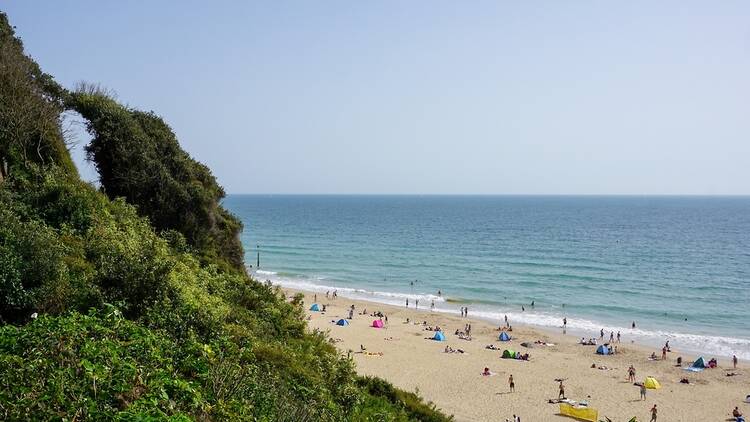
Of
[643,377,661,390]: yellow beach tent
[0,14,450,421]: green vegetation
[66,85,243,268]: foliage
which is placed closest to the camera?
[0,14,450,421]: green vegetation

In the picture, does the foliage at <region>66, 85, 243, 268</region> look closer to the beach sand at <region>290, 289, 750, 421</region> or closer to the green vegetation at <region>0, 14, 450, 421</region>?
the green vegetation at <region>0, 14, 450, 421</region>

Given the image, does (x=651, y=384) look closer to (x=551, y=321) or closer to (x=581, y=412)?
(x=581, y=412)

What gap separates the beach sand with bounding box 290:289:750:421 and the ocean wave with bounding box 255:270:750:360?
1.90 m

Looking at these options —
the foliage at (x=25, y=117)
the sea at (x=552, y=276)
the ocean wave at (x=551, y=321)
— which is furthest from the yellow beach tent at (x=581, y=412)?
the foliage at (x=25, y=117)

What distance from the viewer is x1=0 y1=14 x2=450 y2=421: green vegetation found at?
23.9 ft

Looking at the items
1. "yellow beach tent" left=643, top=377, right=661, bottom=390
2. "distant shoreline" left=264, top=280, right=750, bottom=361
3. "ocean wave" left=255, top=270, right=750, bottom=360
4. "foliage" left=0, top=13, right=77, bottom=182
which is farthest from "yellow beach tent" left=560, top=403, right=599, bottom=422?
"foliage" left=0, top=13, right=77, bottom=182

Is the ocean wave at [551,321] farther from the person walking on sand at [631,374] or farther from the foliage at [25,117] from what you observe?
the foliage at [25,117]

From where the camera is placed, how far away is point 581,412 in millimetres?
25281

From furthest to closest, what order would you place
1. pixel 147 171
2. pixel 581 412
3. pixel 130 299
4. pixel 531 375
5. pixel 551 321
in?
pixel 551 321
pixel 531 375
pixel 581 412
pixel 147 171
pixel 130 299

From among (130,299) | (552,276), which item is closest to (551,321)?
(552,276)

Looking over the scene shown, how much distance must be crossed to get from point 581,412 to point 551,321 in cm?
2043

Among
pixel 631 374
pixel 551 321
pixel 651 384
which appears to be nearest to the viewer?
pixel 651 384

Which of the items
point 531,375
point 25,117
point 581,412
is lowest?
point 531,375

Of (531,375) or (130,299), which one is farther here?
(531,375)
